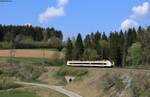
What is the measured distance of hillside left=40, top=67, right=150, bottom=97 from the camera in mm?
42641

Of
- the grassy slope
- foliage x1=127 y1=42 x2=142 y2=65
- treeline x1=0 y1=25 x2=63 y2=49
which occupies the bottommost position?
the grassy slope

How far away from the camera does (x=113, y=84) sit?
1865 inches

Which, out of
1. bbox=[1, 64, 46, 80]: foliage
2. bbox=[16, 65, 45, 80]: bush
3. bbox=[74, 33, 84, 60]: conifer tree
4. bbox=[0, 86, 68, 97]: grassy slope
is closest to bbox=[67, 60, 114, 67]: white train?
bbox=[16, 65, 45, 80]: bush

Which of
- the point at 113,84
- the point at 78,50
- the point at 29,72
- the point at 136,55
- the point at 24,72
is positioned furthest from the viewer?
the point at 78,50

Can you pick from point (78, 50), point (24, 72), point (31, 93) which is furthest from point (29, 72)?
point (31, 93)

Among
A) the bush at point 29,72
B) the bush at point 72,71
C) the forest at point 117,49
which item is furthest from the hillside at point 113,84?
the bush at point 29,72

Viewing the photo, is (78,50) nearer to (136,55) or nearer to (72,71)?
(136,55)

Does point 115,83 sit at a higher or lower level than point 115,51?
lower

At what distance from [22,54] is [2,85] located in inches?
2596

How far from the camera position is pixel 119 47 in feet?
352

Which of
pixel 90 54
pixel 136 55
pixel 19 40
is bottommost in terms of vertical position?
pixel 136 55

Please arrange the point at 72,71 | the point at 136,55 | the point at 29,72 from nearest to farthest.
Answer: the point at 72,71 < the point at 29,72 < the point at 136,55

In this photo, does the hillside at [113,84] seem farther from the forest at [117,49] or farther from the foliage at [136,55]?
the foliage at [136,55]

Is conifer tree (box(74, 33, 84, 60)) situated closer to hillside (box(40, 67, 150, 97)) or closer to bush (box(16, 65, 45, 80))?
bush (box(16, 65, 45, 80))
